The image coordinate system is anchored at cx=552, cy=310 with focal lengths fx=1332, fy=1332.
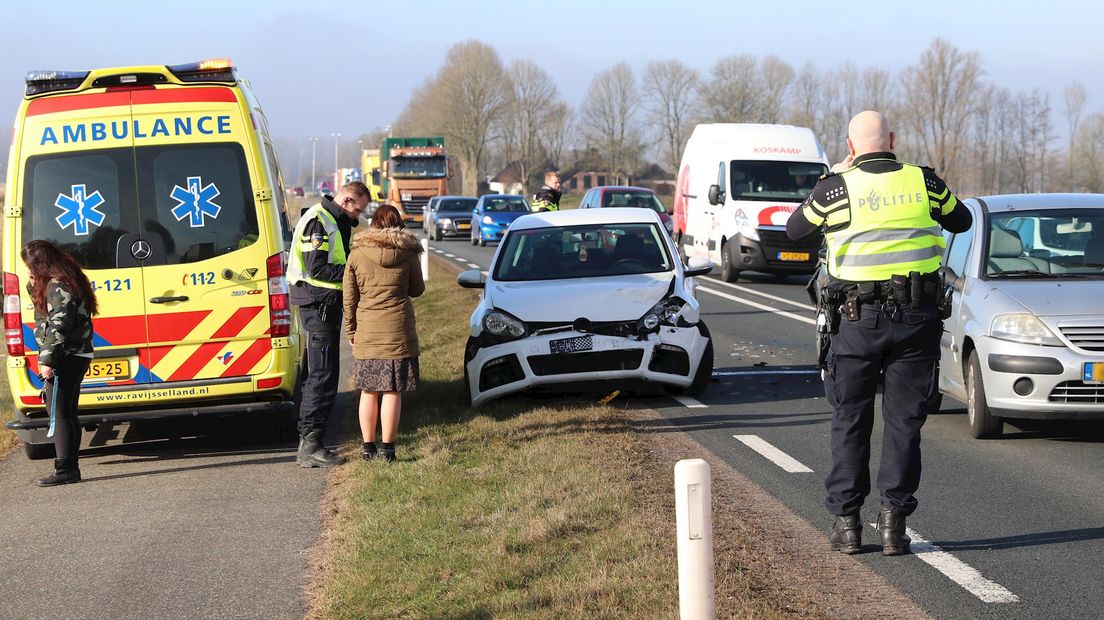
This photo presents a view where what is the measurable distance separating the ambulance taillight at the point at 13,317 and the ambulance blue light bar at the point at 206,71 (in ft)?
5.88

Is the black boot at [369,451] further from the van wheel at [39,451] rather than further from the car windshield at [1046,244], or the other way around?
the car windshield at [1046,244]

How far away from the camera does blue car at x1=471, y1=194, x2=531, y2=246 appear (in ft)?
135

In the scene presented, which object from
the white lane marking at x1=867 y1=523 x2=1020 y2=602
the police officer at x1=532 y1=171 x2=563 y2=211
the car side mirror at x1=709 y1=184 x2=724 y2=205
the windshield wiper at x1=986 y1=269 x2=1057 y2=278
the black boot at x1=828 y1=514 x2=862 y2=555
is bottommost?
the white lane marking at x1=867 y1=523 x2=1020 y2=602

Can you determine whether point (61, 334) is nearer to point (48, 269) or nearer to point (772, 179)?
point (48, 269)

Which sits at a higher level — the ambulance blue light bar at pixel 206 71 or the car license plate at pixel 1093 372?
the ambulance blue light bar at pixel 206 71

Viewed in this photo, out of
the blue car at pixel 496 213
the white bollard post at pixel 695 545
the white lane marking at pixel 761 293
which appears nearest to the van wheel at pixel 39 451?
the white bollard post at pixel 695 545

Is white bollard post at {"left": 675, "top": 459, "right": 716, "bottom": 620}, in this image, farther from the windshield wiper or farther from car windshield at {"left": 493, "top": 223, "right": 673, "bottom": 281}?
car windshield at {"left": 493, "top": 223, "right": 673, "bottom": 281}

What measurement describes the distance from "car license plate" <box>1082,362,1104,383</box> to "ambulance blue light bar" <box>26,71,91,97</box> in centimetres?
691

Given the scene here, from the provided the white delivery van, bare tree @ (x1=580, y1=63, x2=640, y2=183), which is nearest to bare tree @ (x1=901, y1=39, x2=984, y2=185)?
bare tree @ (x1=580, y1=63, x2=640, y2=183)

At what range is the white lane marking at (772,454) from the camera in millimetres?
8055

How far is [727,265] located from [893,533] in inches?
721

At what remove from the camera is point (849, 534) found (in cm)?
597

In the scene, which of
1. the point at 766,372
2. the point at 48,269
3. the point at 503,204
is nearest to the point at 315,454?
the point at 48,269

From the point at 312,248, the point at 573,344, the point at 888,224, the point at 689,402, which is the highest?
the point at 888,224
